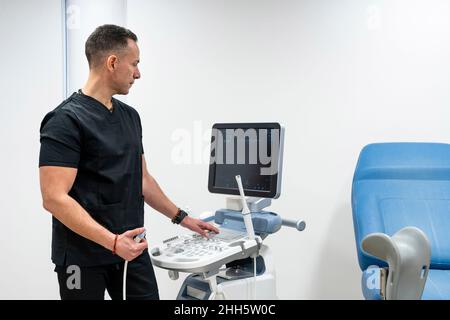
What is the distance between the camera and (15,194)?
239 cm

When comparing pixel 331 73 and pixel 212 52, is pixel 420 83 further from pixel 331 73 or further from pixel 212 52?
pixel 212 52

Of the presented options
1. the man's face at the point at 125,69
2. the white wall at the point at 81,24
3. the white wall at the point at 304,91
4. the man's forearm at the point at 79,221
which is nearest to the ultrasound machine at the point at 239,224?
the man's forearm at the point at 79,221

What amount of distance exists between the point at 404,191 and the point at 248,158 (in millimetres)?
796

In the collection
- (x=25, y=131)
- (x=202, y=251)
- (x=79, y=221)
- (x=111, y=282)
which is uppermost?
(x=25, y=131)

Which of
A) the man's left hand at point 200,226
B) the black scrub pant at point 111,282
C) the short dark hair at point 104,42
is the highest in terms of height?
the short dark hair at point 104,42

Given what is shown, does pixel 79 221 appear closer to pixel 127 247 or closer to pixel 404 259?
pixel 127 247

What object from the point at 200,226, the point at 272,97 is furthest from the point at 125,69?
the point at 272,97

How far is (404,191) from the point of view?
1862mm

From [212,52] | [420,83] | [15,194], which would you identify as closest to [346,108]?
[420,83]

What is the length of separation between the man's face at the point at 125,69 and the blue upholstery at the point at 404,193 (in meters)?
1.10

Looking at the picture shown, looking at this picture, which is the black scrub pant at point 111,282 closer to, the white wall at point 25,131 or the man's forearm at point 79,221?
the man's forearm at point 79,221

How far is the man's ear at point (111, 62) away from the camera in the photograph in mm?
1399

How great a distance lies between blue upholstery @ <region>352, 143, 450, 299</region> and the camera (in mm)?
1746

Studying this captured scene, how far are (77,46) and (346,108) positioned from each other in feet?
4.87
